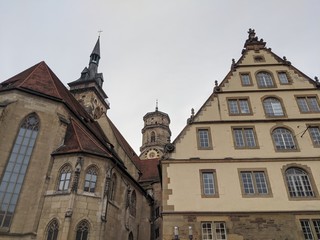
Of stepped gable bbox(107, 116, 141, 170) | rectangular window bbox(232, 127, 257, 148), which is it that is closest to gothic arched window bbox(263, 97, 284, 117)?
rectangular window bbox(232, 127, 257, 148)

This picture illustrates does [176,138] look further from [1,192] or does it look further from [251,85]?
[1,192]

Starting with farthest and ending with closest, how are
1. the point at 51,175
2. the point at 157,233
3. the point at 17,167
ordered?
the point at 157,233
the point at 51,175
the point at 17,167

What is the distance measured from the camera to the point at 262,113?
16.6 m

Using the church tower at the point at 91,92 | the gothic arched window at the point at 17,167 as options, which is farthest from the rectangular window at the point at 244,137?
the church tower at the point at 91,92

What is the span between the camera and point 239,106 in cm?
1708

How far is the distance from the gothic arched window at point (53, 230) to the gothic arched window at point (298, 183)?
495 inches

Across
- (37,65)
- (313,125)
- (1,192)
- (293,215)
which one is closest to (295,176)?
(293,215)

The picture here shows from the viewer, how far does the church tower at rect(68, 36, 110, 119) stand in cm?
4006

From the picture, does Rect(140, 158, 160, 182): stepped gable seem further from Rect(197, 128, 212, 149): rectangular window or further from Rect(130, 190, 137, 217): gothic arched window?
Rect(197, 128, 212, 149): rectangular window

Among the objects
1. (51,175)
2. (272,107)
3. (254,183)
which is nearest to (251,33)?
(272,107)

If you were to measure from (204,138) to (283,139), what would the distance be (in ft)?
14.9

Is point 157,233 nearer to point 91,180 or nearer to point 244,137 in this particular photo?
point 91,180

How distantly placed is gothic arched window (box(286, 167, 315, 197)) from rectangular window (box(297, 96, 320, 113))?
4.20 meters

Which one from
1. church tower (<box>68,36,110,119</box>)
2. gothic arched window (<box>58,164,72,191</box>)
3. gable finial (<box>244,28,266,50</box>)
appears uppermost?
church tower (<box>68,36,110,119</box>)
